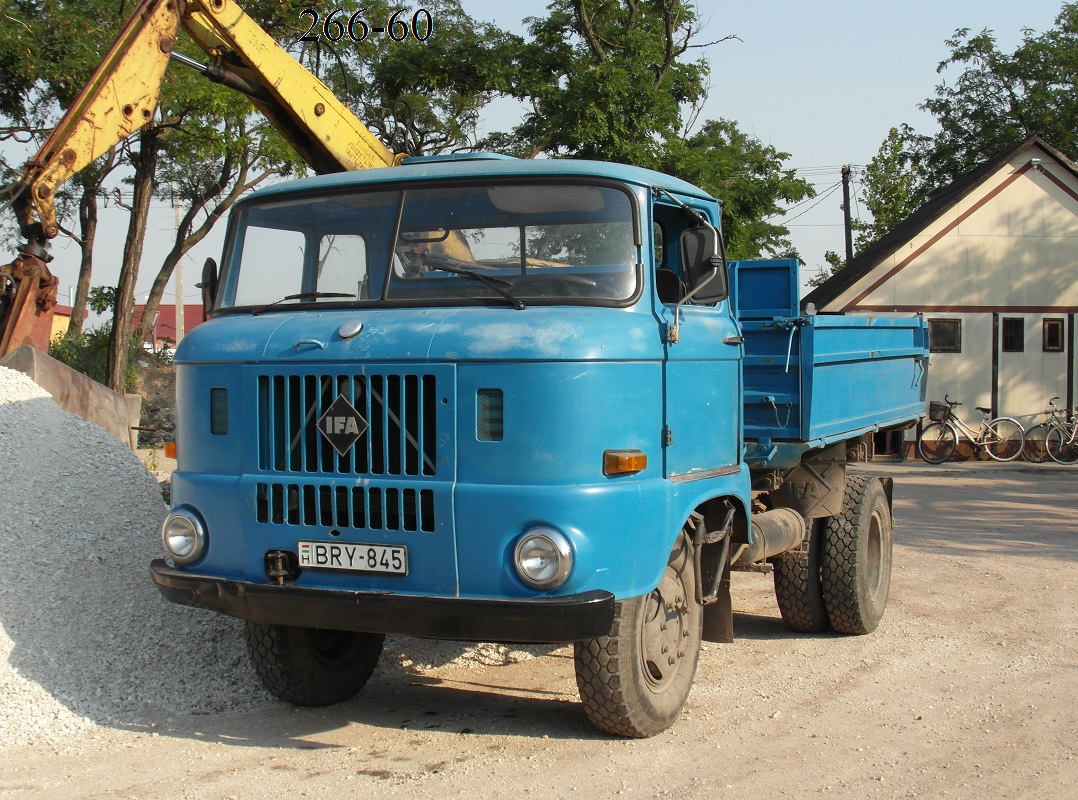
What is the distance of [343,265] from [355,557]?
5.02 ft

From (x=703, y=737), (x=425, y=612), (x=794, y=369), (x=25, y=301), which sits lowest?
A: (x=703, y=737)

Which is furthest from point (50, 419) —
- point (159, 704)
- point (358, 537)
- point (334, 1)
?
point (334, 1)

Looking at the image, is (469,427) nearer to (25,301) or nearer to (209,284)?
(209,284)

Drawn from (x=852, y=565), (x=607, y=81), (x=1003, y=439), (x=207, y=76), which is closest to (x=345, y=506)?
(x=852, y=565)

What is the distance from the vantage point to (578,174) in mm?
5332

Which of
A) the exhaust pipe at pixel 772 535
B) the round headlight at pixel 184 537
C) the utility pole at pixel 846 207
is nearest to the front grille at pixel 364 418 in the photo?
the round headlight at pixel 184 537

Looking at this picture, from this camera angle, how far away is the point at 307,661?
5.98 m

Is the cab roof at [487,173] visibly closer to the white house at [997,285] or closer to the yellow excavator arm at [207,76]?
the yellow excavator arm at [207,76]

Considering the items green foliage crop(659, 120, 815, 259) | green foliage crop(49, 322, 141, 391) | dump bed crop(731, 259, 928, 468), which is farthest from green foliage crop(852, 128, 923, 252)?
dump bed crop(731, 259, 928, 468)

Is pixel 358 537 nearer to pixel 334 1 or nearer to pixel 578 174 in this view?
pixel 578 174

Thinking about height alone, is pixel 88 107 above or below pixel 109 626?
above

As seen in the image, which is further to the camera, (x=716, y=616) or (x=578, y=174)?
(x=716, y=616)

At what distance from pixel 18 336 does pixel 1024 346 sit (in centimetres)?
2029

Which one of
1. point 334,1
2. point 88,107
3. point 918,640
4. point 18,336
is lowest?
point 918,640
